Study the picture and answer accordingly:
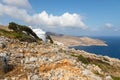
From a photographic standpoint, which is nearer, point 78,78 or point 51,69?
point 78,78

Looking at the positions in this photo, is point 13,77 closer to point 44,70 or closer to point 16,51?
point 44,70

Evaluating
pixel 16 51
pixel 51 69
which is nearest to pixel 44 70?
pixel 51 69

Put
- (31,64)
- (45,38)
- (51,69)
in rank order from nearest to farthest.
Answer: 1. (51,69)
2. (31,64)
3. (45,38)

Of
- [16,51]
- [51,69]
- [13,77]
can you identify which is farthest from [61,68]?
[16,51]

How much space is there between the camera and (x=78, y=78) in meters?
24.0

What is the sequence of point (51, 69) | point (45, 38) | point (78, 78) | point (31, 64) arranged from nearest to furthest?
point (78, 78) → point (51, 69) → point (31, 64) → point (45, 38)

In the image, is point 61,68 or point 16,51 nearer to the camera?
point 61,68

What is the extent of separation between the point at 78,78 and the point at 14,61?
27.6 feet

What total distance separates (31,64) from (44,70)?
240cm

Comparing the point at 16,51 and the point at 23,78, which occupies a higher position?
the point at 16,51

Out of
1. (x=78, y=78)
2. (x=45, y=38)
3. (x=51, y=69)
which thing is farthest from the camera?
(x=45, y=38)

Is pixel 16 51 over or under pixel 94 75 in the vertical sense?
over

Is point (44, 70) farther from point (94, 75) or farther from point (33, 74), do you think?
point (94, 75)

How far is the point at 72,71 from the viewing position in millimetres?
24938
